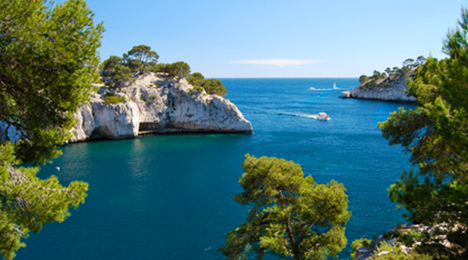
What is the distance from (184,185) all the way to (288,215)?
815 inches

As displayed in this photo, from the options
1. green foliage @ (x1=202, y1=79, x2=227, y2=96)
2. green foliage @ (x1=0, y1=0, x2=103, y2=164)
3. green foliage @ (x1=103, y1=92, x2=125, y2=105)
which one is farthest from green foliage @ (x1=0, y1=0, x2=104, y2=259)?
green foliage @ (x1=202, y1=79, x2=227, y2=96)

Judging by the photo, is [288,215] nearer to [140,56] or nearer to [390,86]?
[140,56]

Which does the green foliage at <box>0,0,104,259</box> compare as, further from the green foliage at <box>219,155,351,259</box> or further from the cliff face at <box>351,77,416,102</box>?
the cliff face at <box>351,77,416,102</box>

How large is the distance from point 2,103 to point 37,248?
1655 cm

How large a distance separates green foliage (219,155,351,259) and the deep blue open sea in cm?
672

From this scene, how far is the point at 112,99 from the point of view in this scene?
52.9 metres

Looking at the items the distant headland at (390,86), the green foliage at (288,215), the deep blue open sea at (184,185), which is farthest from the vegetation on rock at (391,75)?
the green foliage at (288,215)

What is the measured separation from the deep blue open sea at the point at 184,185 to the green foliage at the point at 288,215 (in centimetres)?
A: 672

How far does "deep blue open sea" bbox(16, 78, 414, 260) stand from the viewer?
2109cm

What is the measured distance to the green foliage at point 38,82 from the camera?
754 centimetres

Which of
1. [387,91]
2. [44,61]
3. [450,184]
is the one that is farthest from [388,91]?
[44,61]

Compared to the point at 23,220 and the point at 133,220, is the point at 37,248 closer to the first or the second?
the point at 133,220

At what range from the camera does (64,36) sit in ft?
26.0

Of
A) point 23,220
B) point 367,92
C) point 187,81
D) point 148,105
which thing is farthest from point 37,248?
point 367,92
